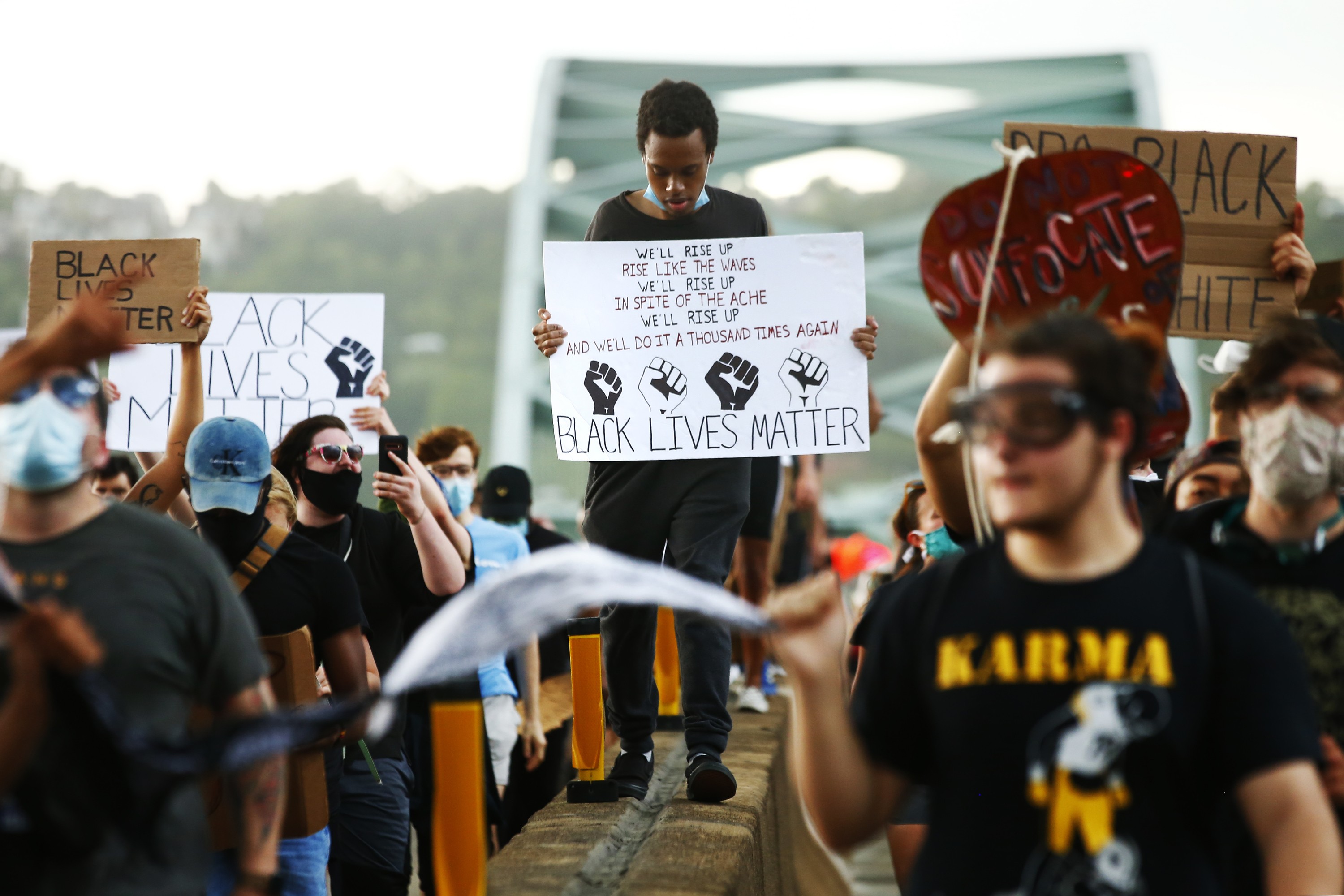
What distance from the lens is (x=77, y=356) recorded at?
9.14 feet

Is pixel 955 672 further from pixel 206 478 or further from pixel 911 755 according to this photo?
pixel 206 478

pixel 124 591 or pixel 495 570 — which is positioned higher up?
pixel 124 591

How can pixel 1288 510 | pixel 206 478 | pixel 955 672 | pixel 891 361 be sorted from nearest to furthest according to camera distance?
pixel 955 672 < pixel 1288 510 < pixel 206 478 < pixel 891 361

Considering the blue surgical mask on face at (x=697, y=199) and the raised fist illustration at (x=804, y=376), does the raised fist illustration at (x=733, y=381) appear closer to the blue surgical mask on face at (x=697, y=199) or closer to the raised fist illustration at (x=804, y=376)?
the raised fist illustration at (x=804, y=376)

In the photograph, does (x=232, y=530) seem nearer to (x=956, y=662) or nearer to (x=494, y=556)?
(x=956, y=662)

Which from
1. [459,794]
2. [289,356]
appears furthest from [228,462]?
[289,356]

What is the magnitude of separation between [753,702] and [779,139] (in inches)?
1394

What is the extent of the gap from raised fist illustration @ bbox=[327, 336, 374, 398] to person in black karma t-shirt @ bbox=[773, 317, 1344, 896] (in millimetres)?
5276

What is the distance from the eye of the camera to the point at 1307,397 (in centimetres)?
327

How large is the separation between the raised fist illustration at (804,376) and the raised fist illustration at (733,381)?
4.6 inches

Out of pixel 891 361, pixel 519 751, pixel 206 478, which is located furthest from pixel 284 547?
pixel 891 361

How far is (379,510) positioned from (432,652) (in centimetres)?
368

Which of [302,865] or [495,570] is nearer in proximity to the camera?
[302,865]

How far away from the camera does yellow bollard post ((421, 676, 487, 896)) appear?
299 cm
